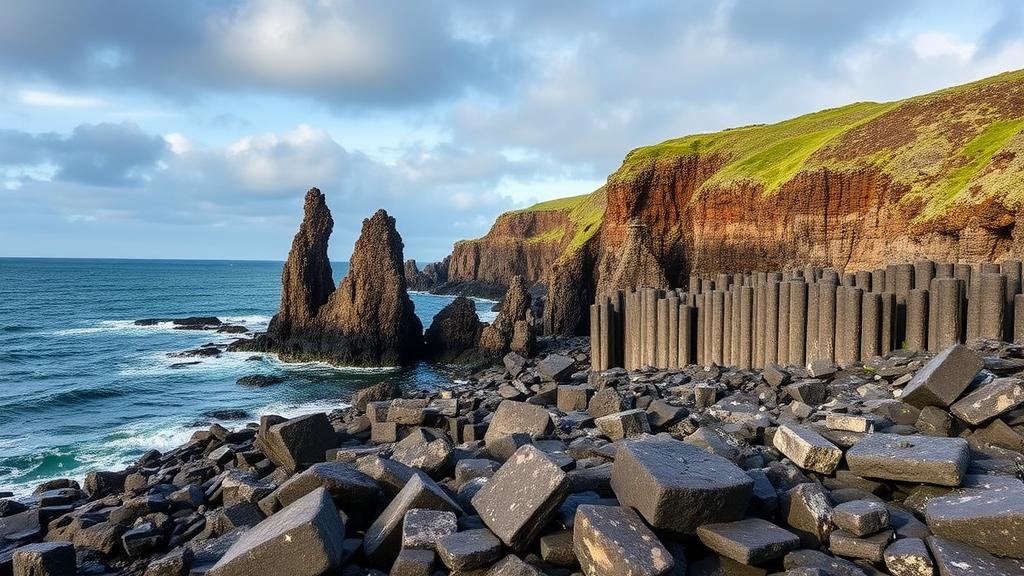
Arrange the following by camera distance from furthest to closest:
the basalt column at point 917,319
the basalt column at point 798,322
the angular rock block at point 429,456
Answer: the basalt column at point 798,322 → the basalt column at point 917,319 → the angular rock block at point 429,456

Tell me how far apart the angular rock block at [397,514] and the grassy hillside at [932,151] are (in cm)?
2570

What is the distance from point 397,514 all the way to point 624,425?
175 inches

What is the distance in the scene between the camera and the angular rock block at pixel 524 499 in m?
6.29

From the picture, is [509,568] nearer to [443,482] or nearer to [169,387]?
[443,482]

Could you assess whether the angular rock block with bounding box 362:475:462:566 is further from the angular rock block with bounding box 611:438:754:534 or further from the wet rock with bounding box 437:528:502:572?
the angular rock block with bounding box 611:438:754:534

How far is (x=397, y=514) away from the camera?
22.6 feet

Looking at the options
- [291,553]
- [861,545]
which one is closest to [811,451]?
[861,545]

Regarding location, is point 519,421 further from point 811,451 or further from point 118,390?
point 118,390

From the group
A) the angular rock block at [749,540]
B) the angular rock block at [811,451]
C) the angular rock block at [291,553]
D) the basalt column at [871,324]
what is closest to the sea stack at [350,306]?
the basalt column at [871,324]

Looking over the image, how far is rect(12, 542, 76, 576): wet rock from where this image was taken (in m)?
7.84

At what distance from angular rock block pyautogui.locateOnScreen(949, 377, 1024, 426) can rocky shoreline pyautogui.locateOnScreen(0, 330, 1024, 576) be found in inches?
1.0

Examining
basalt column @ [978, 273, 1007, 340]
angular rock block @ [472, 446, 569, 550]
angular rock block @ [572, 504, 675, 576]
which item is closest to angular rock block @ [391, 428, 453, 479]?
angular rock block @ [472, 446, 569, 550]

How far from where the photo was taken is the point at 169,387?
37844 mm

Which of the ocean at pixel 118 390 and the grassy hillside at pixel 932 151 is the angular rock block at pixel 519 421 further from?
the grassy hillside at pixel 932 151
